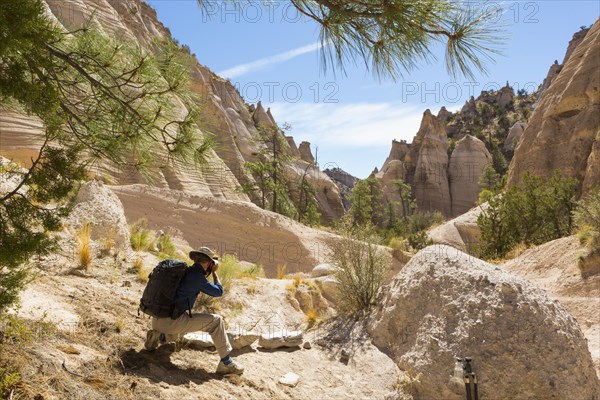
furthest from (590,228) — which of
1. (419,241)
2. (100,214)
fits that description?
(419,241)

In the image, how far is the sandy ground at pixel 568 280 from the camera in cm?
837

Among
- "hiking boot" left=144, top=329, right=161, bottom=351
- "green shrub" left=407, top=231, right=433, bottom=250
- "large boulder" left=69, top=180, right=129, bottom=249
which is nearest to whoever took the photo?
"hiking boot" left=144, top=329, right=161, bottom=351

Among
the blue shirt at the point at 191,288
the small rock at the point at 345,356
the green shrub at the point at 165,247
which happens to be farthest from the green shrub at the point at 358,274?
the green shrub at the point at 165,247

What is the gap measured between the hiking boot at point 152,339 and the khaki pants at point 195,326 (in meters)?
0.08

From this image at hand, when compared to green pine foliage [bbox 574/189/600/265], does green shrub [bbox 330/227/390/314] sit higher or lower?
lower

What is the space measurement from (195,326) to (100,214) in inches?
222

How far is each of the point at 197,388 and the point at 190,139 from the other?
92.9 inches

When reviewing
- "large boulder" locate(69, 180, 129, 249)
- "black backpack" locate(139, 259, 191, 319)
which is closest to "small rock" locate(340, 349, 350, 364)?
"black backpack" locate(139, 259, 191, 319)

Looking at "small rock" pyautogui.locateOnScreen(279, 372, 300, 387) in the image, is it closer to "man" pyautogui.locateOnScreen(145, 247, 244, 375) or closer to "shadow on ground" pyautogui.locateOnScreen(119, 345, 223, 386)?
"man" pyautogui.locateOnScreen(145, 247, 244, 375)

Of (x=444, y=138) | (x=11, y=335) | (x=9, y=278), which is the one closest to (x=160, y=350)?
(x=11, y=335)

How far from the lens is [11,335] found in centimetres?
366

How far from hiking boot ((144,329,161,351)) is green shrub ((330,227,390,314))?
378 centimetres

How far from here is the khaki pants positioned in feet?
15.7

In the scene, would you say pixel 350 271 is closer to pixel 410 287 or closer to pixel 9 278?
pixel 410 287
